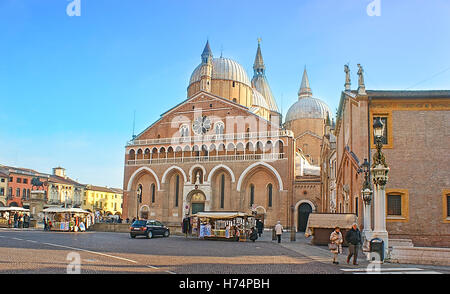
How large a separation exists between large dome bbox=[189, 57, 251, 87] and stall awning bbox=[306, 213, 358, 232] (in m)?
35.1

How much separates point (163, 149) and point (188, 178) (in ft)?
16.9

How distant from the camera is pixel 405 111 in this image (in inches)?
808

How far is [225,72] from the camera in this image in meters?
Result: 53.6

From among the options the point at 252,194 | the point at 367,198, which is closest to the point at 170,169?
the point at 252,194

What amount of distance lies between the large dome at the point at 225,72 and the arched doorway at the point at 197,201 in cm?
1656

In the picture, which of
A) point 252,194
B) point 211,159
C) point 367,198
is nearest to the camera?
point 367,198

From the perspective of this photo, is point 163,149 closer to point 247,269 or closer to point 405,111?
point 405,111

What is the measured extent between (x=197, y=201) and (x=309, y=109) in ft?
89.4

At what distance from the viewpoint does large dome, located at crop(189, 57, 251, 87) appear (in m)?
53.5

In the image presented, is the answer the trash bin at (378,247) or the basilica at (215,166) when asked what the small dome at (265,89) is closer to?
the basilica at (215,166)

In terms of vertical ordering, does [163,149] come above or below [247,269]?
above

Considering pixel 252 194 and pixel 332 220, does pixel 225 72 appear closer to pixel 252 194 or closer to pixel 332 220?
pixel 252 194

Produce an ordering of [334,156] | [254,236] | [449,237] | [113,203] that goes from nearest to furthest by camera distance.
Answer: [449,237]
[254,236]
[334,156]
[113,203]

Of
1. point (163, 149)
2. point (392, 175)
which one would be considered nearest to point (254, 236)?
point (392, 175)
